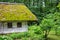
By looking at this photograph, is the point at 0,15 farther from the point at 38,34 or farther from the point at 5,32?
the point at 38,34

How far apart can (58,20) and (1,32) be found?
8.12m

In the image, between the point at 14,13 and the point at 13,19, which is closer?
the point at 13,19

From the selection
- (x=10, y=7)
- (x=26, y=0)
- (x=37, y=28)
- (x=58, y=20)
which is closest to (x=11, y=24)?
(x=10, y=7)

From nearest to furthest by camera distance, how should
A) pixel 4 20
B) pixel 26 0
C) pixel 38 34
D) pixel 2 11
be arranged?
pixel 38 34 < pixel 4 20 < pixel 2 11 < pixel 26 0

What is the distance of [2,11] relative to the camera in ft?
81.9

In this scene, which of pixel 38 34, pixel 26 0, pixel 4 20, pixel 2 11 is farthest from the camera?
pixel 26 0

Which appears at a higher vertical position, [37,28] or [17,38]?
[37,28]

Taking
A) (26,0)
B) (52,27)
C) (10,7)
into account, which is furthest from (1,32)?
(26,0)

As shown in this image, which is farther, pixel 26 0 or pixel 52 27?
pixel 26 0

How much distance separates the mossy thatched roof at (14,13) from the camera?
24.1 meters

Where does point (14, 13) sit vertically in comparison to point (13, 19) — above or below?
above

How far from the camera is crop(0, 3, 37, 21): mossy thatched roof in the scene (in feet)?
78.9

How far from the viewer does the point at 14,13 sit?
992 inches

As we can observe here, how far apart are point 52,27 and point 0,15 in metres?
7.19
